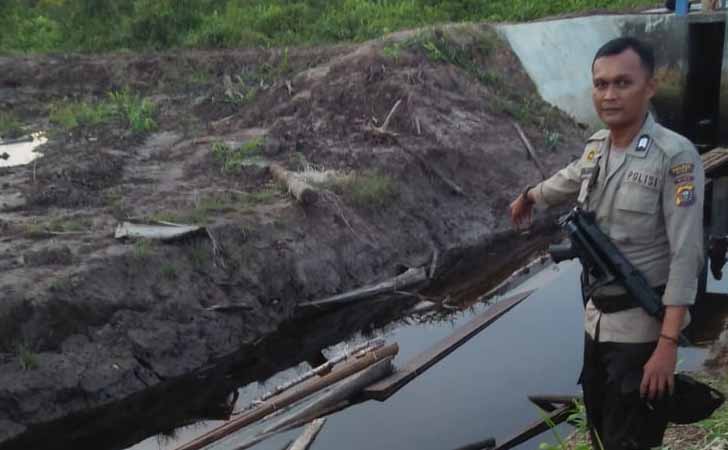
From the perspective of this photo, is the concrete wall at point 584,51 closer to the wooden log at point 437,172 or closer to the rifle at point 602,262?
the wooden log at point 437,172

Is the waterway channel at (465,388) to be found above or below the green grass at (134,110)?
below

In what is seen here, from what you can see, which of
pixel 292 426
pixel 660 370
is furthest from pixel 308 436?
pixel 660 370

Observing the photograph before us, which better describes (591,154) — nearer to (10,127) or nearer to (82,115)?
(82,115)

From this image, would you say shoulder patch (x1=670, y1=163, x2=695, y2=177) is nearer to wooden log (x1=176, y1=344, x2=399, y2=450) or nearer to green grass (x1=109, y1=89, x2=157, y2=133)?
wooden log (x1=176, y1=344, x2=399, y2=450)

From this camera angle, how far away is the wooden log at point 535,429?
6.12 m

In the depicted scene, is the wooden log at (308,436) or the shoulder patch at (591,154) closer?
the shoulder patch at (591,154)

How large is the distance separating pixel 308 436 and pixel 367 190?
206 inches

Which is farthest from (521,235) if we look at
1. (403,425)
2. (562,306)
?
(403,425)

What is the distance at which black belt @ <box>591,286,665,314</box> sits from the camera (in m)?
3.22

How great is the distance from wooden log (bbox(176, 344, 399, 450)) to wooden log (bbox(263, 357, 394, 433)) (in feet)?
0.40

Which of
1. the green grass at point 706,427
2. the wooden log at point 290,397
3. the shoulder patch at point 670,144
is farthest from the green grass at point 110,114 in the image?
the shoulder patch at point 670,144

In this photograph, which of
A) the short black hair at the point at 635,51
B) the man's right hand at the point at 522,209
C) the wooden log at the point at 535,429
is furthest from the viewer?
the wooden log at the point at 535,429

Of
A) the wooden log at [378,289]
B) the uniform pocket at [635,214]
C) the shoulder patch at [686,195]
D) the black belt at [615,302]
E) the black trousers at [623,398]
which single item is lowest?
the wooden log at [378,289]

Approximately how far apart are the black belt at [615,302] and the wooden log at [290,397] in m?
4.17
